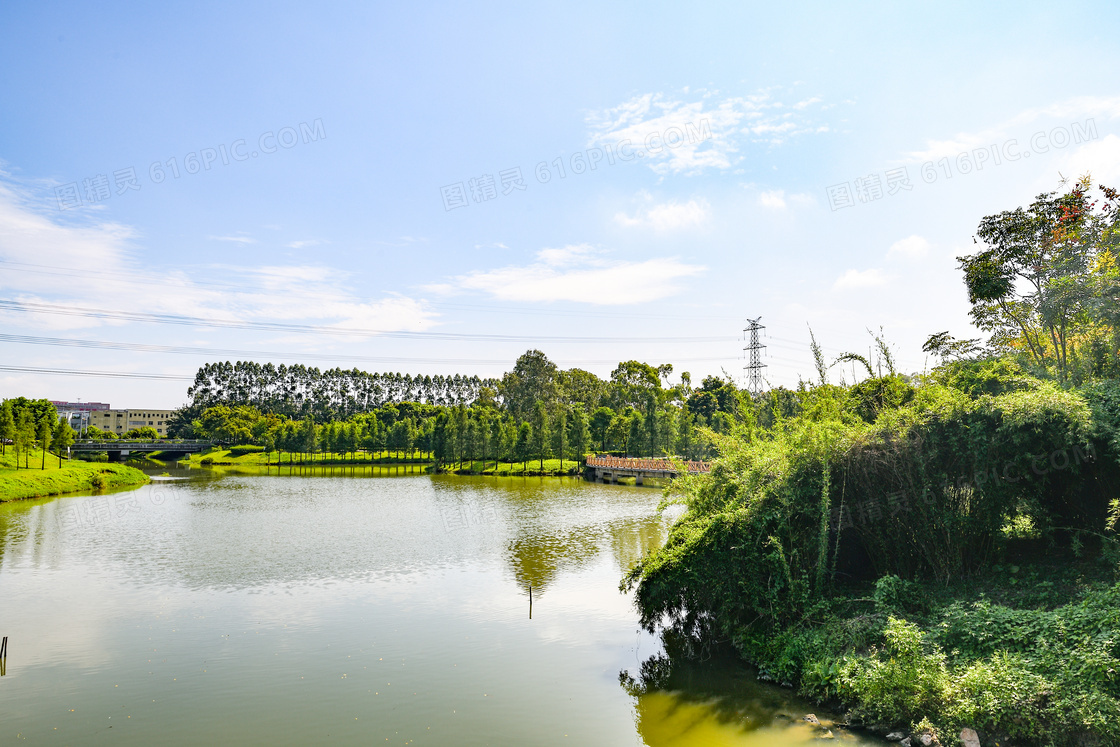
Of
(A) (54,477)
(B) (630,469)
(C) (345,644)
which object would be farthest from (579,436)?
(C) (345,644)

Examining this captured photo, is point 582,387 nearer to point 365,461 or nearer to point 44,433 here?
point 365,461

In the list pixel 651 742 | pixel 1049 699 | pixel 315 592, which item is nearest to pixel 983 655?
pixel 1049 699

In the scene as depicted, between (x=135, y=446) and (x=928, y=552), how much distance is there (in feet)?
342

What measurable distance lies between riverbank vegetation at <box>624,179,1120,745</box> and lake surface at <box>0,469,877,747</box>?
1.26 m

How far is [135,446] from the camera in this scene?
89.6 m

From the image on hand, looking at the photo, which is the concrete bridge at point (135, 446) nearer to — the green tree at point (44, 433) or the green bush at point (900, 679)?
the green tree at point (44, 433)

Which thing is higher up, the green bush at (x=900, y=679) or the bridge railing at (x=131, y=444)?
the bridge railing at (x=131, y=444)

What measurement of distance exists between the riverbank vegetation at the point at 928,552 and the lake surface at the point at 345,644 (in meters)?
1.26

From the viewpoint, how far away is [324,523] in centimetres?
3173

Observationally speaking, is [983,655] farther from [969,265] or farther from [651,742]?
[969,265]

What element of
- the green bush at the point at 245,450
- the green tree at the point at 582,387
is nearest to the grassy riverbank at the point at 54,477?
the green bush at the point at 245,450

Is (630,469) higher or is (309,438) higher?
(309,438)

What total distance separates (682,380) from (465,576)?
86.1 m

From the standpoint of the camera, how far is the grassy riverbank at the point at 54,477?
41584 mm
